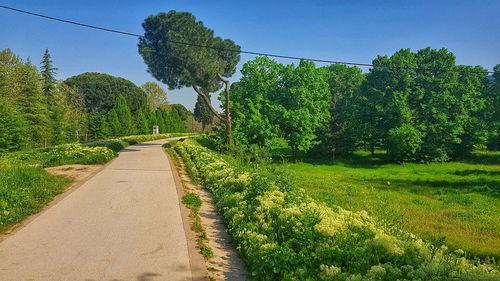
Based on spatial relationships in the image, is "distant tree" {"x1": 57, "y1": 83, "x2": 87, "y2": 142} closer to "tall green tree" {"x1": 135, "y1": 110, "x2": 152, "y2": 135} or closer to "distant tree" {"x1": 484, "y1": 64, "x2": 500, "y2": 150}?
"tall green tree" {"x1": 135, "y1": 110, "x2": 152, "y2": 135}

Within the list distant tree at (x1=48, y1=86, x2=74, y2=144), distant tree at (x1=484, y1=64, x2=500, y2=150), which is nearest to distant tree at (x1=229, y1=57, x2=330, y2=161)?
distant tree at (x1=484, y1=64, x2=500, y2=150)

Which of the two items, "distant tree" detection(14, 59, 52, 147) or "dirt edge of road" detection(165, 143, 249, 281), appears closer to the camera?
"dirt edge of road" detection(165, 143, 249, 281)

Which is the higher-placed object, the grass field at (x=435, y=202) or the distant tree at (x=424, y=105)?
the distant tree at (x=424, y=105)

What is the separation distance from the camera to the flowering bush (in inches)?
212

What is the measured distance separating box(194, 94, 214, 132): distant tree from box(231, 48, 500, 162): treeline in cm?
4883

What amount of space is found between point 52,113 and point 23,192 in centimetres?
4198

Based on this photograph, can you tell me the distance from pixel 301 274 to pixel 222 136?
2917cm

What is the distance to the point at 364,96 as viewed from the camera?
45.7 meters

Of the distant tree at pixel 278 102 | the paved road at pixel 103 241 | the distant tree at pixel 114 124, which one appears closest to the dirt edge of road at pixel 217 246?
the paved road at pixel 103 241

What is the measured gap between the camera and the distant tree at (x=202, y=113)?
9422 cm

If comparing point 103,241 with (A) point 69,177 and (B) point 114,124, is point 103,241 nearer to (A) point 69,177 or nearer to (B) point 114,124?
(A) point 69,177

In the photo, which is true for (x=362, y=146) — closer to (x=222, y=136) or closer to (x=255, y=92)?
(x=255, y=92)

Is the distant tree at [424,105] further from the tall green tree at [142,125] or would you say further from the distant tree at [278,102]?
the tall green tree at [142,125]

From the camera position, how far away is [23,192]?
1180 cm
